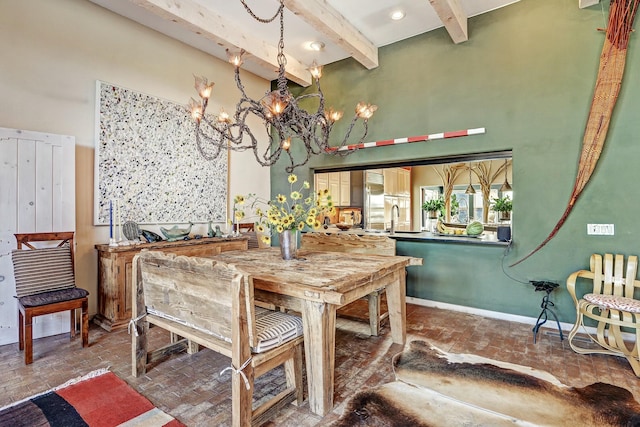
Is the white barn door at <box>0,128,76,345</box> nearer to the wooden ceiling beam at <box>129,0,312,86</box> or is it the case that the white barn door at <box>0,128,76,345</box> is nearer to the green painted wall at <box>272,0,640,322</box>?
the wooden ceiling beam at <box>129,0,312,86</box>

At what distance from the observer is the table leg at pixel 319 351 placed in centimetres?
188

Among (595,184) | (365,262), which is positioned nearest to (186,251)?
(365,262)

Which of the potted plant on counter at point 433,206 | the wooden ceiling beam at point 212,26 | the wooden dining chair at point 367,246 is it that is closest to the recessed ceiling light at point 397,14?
the wooden ceiling beam at point 212,26

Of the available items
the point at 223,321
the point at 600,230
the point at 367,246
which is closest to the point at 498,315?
the point at 600,230

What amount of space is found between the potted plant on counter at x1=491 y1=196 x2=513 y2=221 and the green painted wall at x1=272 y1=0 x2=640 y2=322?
169mm

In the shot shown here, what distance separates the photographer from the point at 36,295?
8.91 feet

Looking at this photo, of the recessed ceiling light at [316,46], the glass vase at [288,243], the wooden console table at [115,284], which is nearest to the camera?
the glass vase at [288,243]

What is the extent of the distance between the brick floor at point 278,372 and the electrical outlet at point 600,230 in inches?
42.7

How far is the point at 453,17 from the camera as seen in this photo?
3367 mm

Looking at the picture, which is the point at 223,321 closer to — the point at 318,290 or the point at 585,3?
the point at 318,290

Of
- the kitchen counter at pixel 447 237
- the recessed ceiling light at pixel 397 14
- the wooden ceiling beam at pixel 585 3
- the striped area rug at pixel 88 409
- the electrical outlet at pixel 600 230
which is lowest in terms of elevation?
the striped area rug at pixel 88 409

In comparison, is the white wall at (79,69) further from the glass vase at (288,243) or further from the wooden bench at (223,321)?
the glass vase at (288,243)

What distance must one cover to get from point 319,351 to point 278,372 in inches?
30.3

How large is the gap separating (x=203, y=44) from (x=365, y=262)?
149 inches
